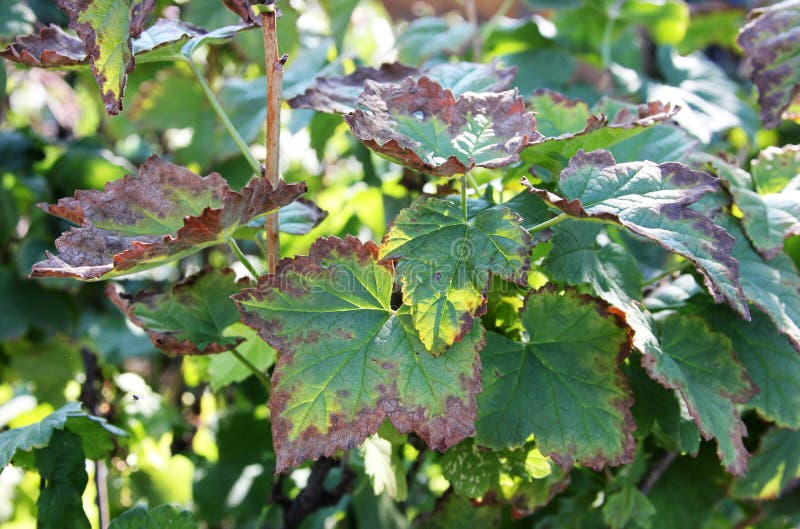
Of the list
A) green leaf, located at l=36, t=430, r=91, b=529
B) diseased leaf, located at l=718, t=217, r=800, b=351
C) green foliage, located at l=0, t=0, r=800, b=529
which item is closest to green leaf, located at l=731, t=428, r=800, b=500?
green foliage, located at l=0, t=0, r=800, b=529

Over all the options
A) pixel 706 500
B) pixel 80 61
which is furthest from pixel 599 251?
pixel 80 61

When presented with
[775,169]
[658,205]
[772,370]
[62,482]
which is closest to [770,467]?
[772,370]

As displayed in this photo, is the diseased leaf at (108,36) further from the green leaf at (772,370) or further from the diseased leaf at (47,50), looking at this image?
the green leaf at (772,370)

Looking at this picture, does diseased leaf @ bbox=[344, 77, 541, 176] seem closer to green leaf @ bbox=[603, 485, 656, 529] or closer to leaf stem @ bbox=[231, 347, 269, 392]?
leaf stem @ bbox=[231, 347, 269, 392]

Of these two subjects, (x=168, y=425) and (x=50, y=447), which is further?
(x=168, y=425)

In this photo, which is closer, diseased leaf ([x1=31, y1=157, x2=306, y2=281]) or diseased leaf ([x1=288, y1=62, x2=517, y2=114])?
diseased leaf ([x1=31, y1=157, x2=306, y2=281])

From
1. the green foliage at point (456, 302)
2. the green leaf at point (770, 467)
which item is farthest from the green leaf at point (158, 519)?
the green leaf at point (770, 467)

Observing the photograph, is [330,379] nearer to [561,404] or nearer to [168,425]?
[561,404]
